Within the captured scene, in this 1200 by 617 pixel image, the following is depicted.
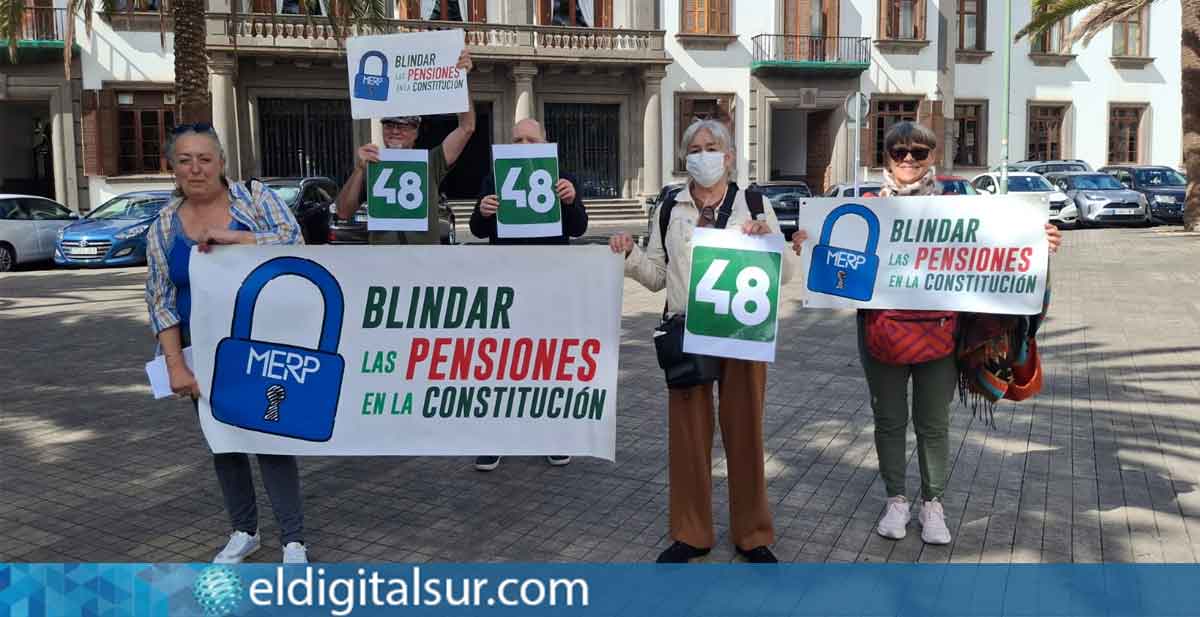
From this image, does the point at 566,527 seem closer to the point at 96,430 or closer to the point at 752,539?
the point at 752,539

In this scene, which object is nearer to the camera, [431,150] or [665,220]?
[665,220]

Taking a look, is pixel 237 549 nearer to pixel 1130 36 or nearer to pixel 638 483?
pixel 638 483

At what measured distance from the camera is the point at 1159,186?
1134 inches

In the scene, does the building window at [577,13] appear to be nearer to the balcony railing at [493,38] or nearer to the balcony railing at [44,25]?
the balcony railing at [493,38]

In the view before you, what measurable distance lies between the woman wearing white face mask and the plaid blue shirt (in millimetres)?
1451

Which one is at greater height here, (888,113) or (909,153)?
(888,113)

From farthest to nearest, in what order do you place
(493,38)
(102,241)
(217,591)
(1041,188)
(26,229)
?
(493,38)
(1041,188)
(26,229)
(102,241)
(217,591)

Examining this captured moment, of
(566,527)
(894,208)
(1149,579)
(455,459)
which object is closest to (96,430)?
(455,459)

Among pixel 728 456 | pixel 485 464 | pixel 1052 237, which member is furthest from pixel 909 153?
pixel 485 464

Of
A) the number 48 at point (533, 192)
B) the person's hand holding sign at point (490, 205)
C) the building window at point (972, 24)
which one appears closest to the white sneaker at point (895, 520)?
the number 48 at point (533, 192)

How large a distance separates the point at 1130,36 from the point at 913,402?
127 feet

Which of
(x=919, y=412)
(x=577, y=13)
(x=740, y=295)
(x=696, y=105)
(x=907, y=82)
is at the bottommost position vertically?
Answer: (x=919, y=412)

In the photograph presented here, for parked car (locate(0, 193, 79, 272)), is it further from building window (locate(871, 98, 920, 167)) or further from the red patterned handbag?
building window (locate(871, 98, 920, 167))

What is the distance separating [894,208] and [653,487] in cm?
196
